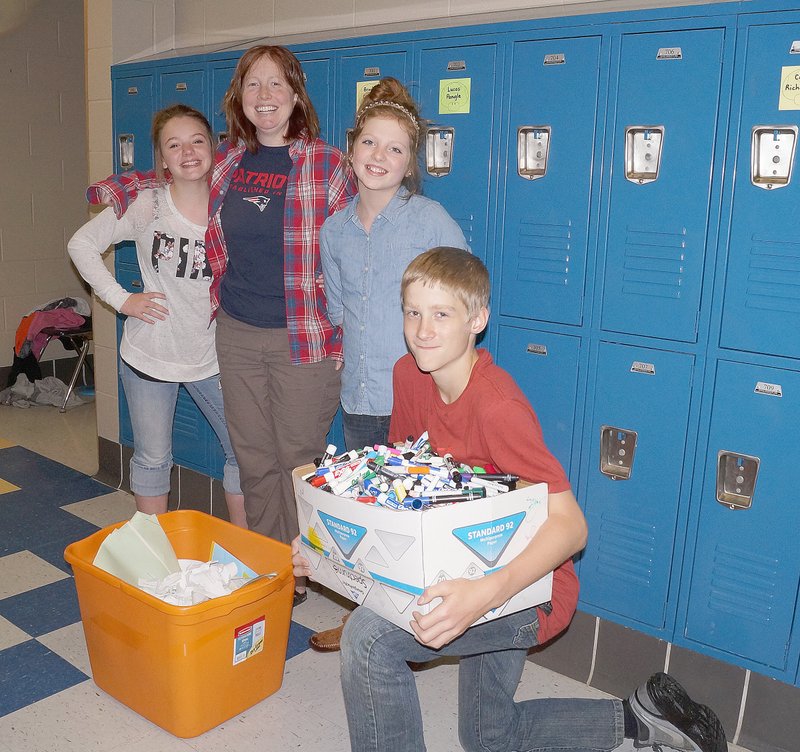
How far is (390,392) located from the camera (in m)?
2.32

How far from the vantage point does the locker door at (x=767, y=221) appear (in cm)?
196

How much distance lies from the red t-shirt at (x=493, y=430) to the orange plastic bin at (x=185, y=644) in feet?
2.15

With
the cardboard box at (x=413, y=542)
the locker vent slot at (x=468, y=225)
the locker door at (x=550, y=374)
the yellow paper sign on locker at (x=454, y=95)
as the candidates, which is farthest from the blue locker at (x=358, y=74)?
the cardboard box at (x=413, y=542)

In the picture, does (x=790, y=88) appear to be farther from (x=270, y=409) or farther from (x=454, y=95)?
(x=270, y=409)

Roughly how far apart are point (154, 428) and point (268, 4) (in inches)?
73.5

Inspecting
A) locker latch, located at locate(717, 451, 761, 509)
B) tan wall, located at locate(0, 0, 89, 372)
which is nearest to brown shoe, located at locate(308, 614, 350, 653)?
locker latch, located at locate(717, 451, 761, 509)

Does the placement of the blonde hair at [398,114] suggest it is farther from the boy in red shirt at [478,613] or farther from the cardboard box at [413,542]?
the cardboard box at [413,542]

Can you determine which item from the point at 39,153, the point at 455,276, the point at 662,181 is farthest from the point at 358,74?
the point at 39,153

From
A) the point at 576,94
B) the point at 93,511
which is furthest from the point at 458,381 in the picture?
the point at 93,511

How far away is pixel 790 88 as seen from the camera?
1.94 meters

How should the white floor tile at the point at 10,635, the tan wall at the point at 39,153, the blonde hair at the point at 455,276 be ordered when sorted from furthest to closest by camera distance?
the tan wall at the point at 39,153 < the white floor tile at the point at 10,635 < the blonde hair at the point at 455,276

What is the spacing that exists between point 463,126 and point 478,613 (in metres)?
1.57

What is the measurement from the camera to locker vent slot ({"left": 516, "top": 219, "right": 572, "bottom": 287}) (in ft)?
7.72

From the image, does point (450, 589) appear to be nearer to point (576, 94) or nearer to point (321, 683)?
point (321, 683)
